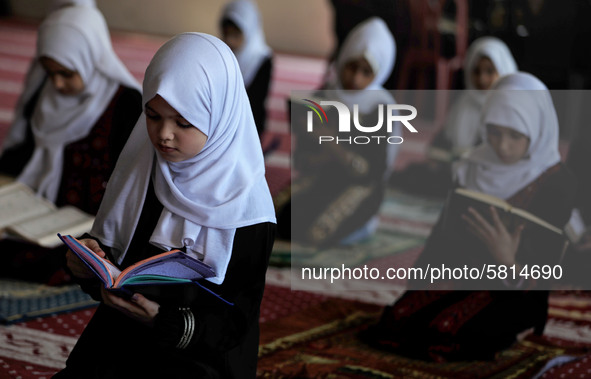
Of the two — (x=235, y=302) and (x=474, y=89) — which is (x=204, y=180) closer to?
(x=235, y=302)

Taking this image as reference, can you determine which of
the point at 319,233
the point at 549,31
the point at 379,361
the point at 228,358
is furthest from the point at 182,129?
the point at 549,31

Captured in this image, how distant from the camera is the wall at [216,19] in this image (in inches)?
391

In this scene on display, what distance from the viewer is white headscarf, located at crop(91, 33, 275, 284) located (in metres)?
1.46

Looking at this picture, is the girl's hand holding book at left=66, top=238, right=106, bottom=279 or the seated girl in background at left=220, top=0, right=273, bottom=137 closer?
Answer: the girl's hand holding book at left=66, top=238, right=106, bottom=279

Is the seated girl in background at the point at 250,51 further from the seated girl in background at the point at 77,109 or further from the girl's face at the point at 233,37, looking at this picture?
the seated girl in background at the point at 77,109

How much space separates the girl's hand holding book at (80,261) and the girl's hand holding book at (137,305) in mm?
67

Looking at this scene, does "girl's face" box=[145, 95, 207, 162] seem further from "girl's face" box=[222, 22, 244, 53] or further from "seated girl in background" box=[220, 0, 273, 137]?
"girl's face" box=[222, 22, 244, 53]

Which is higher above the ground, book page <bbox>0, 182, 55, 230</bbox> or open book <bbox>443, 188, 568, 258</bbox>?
open book <bbox>443, 188, 568, 258</bbox>

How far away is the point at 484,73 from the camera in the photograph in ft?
13.1

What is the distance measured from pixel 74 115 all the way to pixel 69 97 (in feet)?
0.27

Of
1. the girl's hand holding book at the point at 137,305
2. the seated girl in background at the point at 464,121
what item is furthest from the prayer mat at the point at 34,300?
the seated girl in background at the point at 464,121

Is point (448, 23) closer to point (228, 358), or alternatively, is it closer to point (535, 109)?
point (535, 109)

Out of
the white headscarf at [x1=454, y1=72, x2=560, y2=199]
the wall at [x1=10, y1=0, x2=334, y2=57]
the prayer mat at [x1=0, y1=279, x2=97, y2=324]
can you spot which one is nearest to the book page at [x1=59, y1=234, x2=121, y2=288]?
the prayer mat at [x1=0, y1=279, x2=97, y2=324]

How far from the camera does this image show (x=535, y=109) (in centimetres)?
234
